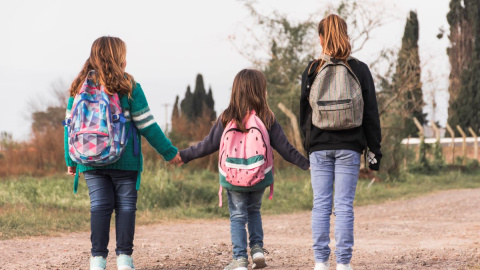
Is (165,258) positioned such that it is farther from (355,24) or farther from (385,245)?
(355,24)

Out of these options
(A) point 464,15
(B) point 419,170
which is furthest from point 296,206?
(A) point 464,15

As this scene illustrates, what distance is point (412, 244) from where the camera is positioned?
6883mm

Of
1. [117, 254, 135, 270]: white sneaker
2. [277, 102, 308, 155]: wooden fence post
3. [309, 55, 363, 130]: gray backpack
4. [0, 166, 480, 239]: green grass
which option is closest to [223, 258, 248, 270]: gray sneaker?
[117, 254, 135, 270]: white sneaker

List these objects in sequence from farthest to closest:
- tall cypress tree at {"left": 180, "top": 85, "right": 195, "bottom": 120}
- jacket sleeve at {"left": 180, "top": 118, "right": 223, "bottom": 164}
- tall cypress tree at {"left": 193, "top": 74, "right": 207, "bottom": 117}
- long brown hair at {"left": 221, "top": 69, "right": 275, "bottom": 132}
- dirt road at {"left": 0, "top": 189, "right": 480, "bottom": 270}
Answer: tall cypress tree at {"left": 193, "top": 74, "right": 207, "bottom": 117} < tall cypress tree at {"left": 180, "top": 85, "right": 195, "bottom": 120} < dirt road at {"left": 0, "top": 189, "right": 480, "bottom": 270} < jacket sleeve at {"left": 180, "top": 118, "right": 223, "bottom": 164} < long brown hair at {"left": 221, "top": 69, "right": 275, "bottom": 132}

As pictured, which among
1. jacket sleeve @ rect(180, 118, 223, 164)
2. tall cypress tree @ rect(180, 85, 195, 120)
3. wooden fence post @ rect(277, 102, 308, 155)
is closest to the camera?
jacket sleeve @ rect(180, 118, 223, 164)

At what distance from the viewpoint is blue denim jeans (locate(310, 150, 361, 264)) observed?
429 centimetres

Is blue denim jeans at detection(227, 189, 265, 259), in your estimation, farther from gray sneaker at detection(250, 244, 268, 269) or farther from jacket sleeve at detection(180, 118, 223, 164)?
jacket sleeve at detection(180, 118, 223, 164)

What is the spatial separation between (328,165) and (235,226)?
2.62 feet

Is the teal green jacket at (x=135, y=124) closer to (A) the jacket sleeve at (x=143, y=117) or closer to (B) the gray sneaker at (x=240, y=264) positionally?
(A) the jacket sleeve at (x=143, y=117)

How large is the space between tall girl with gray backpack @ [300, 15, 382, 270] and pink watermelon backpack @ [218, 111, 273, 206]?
1.07 ft

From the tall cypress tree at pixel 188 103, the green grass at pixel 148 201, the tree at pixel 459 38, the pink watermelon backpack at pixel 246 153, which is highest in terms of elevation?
the tree at pixel 459 38

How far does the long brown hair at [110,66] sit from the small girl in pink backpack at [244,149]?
75 centimetres

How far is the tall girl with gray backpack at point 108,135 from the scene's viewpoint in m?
4.20

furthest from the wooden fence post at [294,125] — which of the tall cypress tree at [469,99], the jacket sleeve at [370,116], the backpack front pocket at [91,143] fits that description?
the tall cypress tree at [469,99]
